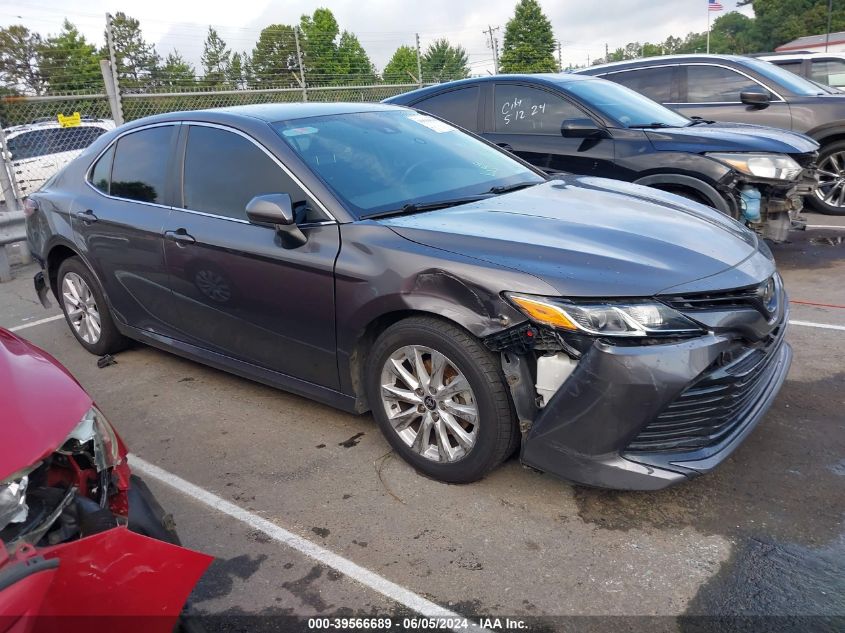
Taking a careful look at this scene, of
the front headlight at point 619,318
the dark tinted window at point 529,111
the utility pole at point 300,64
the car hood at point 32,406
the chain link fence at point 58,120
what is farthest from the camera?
the utility pole at point 300,64

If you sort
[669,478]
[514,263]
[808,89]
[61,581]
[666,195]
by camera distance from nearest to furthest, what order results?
[61,581], [669,478], [514,263], [666,195], [808,89]

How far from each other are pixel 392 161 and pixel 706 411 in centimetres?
201

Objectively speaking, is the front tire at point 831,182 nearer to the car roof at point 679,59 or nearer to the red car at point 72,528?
the car roof at point 679,59

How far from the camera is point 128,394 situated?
459 centimetres

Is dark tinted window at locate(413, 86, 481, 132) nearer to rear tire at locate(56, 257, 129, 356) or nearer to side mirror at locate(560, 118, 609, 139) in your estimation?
side mirror at locate(560, 118, 609, 139)

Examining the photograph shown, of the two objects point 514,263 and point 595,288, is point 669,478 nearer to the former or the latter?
point 595,288

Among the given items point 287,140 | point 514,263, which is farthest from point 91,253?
point 514,263

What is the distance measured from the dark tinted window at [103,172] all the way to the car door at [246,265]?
85cm

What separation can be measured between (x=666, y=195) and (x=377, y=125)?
1.65 m

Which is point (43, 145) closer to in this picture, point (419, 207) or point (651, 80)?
point (651, 80)

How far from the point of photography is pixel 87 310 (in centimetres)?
513

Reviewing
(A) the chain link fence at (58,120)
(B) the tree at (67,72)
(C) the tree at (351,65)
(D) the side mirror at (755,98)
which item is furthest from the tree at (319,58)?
(D) the side mirror at (755,98)

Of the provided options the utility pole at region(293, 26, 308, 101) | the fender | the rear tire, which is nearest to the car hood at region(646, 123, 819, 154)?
the fender

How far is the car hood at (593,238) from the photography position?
281cm
